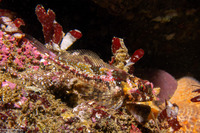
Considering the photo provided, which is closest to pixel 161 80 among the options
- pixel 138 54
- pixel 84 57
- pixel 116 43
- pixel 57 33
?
pixel 138 54

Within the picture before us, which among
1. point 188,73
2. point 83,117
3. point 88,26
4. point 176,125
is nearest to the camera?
point 83,117

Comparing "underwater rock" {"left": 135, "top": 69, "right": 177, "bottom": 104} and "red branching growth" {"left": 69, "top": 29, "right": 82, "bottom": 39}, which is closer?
"red branching growth" {"left": 69, "top": 29, "right": 82, "bottom": 39}

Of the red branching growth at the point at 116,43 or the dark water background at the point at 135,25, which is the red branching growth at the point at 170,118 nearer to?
the red branching growth at the point at 116,43

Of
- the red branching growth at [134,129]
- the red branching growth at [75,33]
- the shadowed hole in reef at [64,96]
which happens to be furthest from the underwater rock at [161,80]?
the shadowed hole in reef at [64,96]

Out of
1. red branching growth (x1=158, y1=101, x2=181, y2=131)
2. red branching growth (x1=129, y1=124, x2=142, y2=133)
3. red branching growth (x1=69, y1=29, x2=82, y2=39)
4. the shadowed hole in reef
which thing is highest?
red branching growth (x1=158, y1=101, x2=181, y2=131)

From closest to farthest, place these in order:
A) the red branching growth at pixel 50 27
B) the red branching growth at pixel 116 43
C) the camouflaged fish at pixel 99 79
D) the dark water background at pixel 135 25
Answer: the camouflaged fish at pixel 99 79, the red branching growth at pixel 50 27, the red branching growth at pixel 116 43, the dark water background at pixel 135 25

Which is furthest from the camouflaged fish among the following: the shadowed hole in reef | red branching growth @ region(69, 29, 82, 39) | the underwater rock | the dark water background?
the dark water background

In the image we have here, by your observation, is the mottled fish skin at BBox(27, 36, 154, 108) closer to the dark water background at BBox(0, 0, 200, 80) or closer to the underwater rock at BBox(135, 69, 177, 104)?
the underwater rock at BBox(135, 69, 177, 104)

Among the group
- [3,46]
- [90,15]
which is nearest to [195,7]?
[90,15]

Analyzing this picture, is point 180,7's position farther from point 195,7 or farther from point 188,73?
point 188,73
